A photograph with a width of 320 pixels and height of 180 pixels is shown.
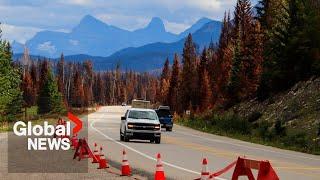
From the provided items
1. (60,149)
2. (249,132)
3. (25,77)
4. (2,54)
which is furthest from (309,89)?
(25,77)

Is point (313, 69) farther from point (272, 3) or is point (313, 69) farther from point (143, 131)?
point (272, 3)

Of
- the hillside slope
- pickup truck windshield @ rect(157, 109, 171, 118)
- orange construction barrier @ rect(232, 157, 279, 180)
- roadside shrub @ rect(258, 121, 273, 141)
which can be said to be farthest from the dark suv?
orange construction barrier @ rect(232, 157, 279, 180)

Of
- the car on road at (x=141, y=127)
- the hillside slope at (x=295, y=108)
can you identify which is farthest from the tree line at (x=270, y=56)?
the car on road at (x=141, y=127)

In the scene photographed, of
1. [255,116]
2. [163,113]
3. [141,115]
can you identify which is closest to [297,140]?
[141,115]

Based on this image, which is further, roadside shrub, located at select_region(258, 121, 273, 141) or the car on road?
roadside shrub, located at select_region(258, 121, 273, 141)

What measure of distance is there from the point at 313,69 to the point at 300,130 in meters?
13.0

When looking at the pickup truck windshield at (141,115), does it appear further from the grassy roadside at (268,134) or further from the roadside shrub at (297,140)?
the roadside shrub at (297,140)

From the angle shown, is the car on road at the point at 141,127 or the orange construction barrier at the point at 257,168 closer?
the orange construction barrier at the point at 257,168

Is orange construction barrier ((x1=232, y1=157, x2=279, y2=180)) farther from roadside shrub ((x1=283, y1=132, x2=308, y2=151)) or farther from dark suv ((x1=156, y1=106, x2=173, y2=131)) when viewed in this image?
dark suv ((x1=156, y1=106, x2=173, y2=131))

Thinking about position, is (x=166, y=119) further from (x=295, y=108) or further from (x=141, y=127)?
(x=141, y=127)

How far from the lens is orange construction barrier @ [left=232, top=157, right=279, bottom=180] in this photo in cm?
963

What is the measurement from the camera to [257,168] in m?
10.5

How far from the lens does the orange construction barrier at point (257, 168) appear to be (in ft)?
31.6

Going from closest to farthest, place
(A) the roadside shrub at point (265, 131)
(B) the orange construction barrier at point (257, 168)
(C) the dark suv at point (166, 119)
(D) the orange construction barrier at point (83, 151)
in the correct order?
(B) the orange construction barrier at point (257, 168) → (D) the orange construction barrier at point (83, 151) → (A) the roadside shrub at point (265, 131) → (C) the dark suv at point (166, 119)
